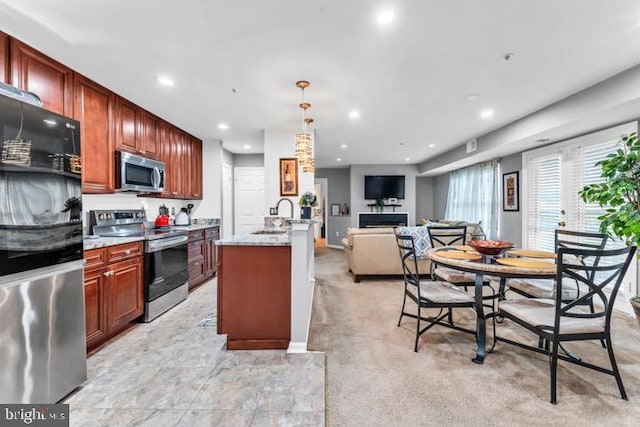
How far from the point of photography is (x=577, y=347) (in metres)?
2.41

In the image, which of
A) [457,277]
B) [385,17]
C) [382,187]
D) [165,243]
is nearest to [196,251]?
[165,243]

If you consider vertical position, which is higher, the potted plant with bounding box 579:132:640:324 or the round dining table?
the potted plant with bounding box 579:132:640:324

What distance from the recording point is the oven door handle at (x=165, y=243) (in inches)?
117

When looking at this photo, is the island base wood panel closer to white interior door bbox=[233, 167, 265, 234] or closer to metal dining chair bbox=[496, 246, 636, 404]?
metal dining chair bbox=[496, 246, 636, 404]

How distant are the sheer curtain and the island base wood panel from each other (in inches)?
202

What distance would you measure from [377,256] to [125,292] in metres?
3.30

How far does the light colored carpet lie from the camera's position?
163cm

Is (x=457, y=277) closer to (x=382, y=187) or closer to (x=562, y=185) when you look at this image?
(x=562, y=185)

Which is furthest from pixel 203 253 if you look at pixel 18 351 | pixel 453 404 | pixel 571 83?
pixel 571 83

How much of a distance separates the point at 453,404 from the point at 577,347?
1.53 meters

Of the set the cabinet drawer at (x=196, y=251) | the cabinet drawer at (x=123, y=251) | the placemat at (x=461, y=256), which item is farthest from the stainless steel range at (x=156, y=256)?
the placemat at (x=461, y=256)

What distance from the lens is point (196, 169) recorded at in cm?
483

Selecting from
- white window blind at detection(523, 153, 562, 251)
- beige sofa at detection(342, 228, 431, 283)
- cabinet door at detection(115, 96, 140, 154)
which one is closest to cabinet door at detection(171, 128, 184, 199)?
cabinet door at detection(115, 96, 140, 154)

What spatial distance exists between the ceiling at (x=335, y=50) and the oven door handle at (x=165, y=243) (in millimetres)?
1584
